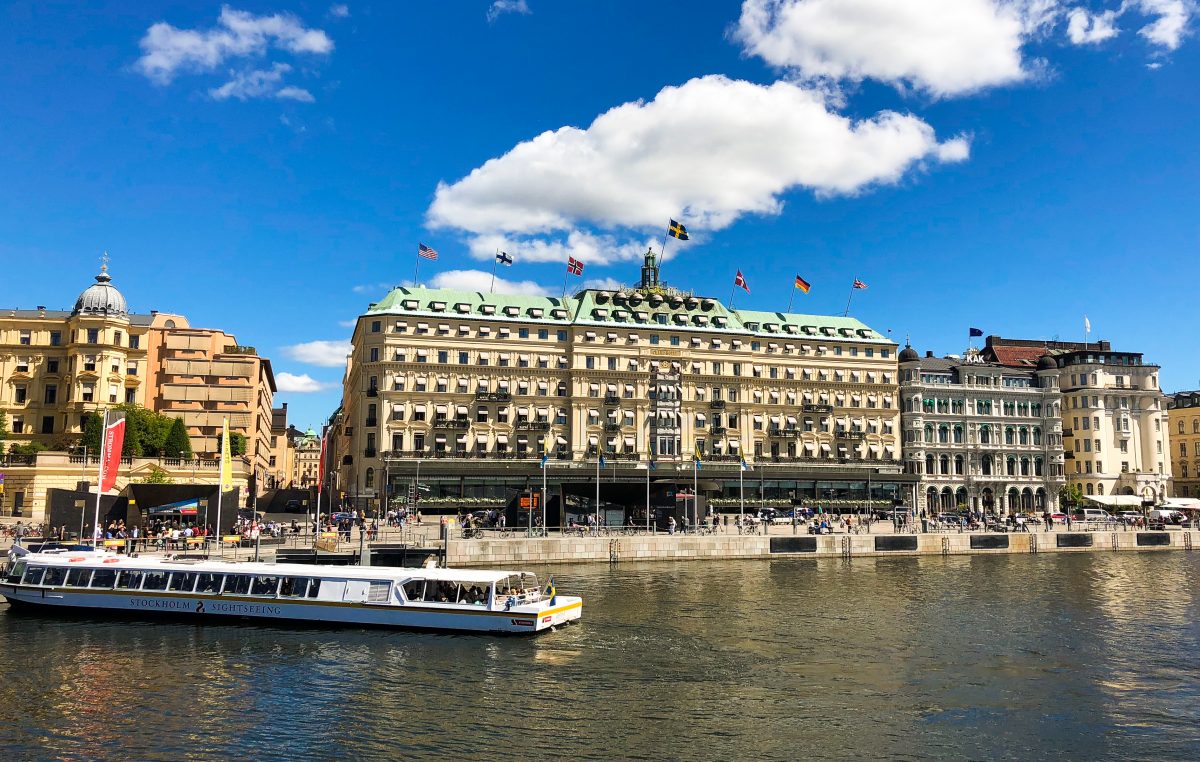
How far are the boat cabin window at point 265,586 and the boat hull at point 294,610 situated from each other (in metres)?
0.44

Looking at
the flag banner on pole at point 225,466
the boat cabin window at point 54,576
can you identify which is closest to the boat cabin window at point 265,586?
the boat cabin window at point 54,576

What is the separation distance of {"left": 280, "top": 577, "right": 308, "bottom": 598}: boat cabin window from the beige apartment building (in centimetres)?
8141

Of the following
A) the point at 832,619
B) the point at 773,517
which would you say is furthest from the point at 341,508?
the point at 832,619

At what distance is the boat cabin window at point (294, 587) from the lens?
4456 centimetres

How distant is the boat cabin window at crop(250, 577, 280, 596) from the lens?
148 feet

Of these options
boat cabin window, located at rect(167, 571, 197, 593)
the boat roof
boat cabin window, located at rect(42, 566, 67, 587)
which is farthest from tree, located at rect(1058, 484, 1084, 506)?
boat cabin window, located at rect(42, 566, 67, 587)

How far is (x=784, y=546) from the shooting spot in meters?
81.4

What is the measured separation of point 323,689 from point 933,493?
120 meters

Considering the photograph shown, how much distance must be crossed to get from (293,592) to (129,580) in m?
9.34

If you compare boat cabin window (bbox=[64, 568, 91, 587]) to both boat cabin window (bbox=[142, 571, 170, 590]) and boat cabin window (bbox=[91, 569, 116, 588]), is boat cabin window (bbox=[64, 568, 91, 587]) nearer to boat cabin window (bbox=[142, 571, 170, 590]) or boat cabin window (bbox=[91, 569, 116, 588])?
boat cabin window (bbox=[91, 569, 116, 588])

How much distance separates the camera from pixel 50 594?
4616 cm

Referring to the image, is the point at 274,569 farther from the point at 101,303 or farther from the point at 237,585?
the point at 101,303

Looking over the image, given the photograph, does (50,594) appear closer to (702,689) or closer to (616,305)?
(702,689)

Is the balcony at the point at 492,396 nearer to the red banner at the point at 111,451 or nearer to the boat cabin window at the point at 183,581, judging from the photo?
the red banner at the point at 111,451
